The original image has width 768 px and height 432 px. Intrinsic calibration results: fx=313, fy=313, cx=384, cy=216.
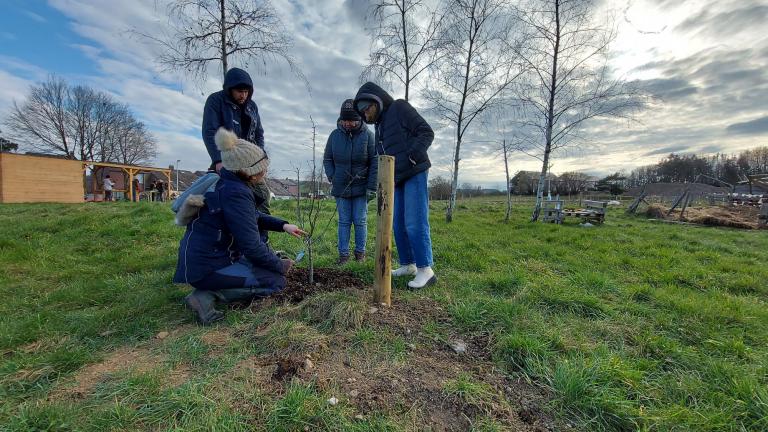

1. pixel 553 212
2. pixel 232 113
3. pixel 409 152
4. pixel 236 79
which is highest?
pixel 236 79

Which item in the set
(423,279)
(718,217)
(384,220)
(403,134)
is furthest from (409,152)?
(718,217)

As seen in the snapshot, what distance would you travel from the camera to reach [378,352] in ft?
6.54

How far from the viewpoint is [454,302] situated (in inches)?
110

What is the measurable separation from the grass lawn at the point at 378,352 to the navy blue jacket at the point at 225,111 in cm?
151

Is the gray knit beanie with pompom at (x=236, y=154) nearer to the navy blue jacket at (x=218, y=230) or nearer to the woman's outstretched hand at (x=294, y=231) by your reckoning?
the navy blue jacket at (x=218, y=230)

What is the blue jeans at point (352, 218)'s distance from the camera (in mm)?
4066

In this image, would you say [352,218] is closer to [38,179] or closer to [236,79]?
[236,79]

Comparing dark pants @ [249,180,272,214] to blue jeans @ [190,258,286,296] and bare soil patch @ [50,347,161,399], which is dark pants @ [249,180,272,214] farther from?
bare soil patch @ [50,347,161,399]

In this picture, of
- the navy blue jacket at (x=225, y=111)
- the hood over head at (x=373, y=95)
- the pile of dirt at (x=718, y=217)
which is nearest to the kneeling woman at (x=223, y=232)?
the navy blue jacket at (x=225, y=111)

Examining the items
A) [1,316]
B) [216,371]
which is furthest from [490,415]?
[1,316]

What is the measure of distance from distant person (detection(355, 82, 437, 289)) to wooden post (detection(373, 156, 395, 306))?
597 millimetres

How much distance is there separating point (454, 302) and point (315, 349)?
1361mm

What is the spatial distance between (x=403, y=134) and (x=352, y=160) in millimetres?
1076

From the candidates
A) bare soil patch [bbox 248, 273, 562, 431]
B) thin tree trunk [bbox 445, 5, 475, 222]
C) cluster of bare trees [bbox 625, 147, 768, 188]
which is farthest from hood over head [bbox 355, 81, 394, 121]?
cluster of bare trees [bbox 625, 147, 768, 188]
